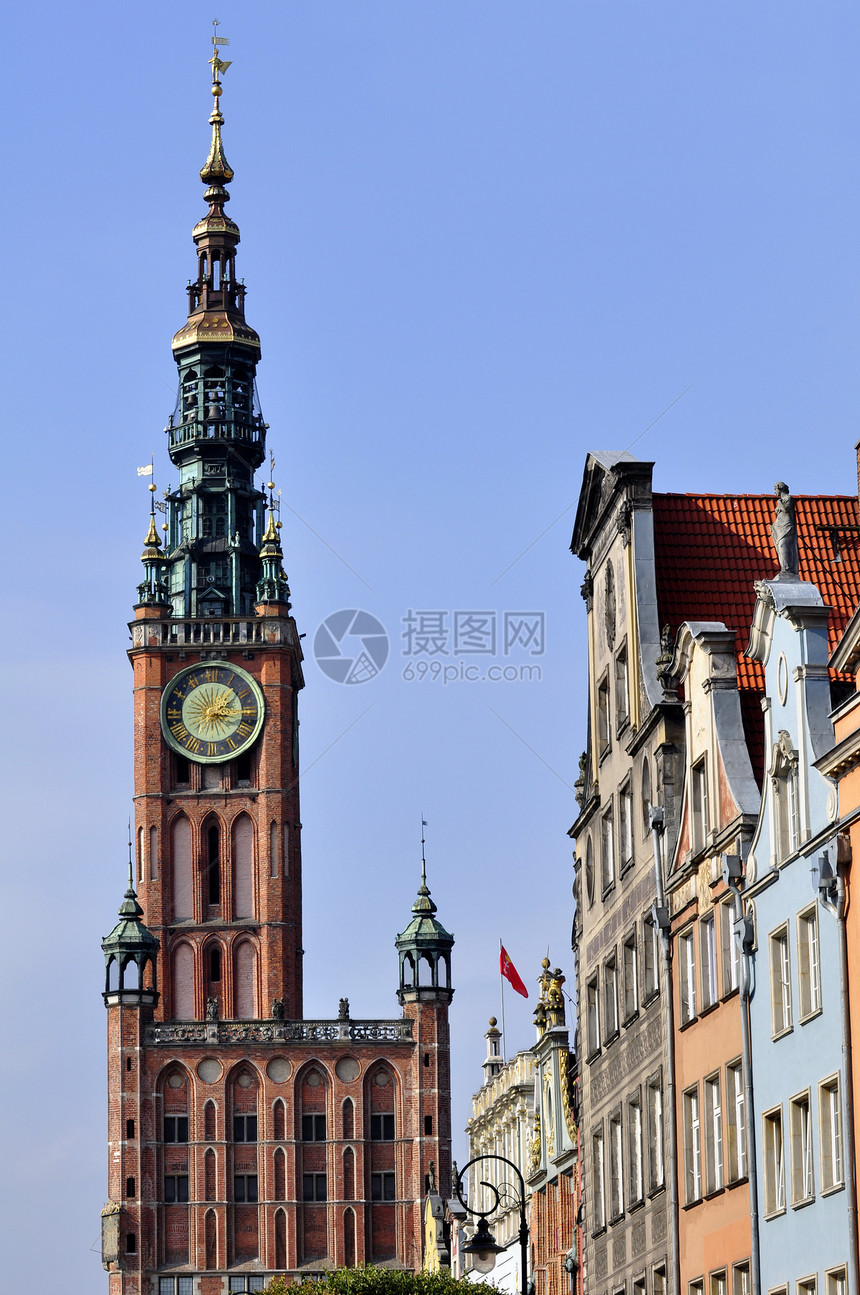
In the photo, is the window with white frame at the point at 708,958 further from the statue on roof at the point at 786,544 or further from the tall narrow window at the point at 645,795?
the statue on roof at the point at 786,544

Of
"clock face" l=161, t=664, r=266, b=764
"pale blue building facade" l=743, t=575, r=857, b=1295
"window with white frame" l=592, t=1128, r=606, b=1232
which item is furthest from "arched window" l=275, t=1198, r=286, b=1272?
"pale blue building facade" l=743, t=575, r=857, b=1295

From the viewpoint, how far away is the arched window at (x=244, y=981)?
133875 millimetres

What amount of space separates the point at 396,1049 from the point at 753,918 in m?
90.1

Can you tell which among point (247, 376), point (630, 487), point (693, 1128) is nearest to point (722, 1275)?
point (693, 1128)

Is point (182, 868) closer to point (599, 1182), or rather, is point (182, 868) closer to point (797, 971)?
point (599, 1182)

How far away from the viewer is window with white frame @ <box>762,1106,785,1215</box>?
1524 inches

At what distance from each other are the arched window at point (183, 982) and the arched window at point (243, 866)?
2.96 meters

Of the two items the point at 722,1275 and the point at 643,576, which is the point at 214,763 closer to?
the point at 643,576

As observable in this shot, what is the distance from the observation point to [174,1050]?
421 ft

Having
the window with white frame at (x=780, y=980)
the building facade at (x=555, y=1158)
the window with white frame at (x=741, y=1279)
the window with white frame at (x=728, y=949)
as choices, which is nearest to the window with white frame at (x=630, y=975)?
the window with white frame at (x=728, y=949)

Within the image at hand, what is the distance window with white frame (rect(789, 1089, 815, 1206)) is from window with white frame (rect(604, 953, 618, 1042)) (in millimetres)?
14330

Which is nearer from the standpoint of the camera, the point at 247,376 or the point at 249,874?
the point at 249,874

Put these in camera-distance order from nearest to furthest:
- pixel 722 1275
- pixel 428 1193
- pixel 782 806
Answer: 1. pixel 782 806
2. pixel 722 1275
3. pixel 428 1193

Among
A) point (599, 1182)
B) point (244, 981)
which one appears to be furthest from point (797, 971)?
point (244, 981)
